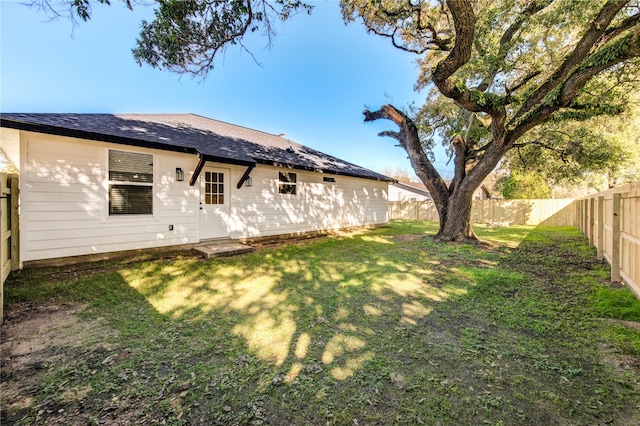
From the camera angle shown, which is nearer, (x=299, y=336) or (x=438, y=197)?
(x=299, y=336)

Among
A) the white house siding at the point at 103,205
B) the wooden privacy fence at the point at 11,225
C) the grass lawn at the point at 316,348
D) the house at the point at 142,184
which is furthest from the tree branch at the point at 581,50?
the wooden privacy fence at the point at 11,225

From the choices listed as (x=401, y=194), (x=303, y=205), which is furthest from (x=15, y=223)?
(x=401, y=194)

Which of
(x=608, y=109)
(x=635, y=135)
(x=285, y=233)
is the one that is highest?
(x=635, y=135)

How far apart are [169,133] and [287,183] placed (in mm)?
3746

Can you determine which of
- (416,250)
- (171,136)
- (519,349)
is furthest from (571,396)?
(171,136)

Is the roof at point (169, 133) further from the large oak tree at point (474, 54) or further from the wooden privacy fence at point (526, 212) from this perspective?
the wooden privacy fence at point (526, 212)

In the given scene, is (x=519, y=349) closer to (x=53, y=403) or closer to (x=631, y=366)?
(x=631, y=366)

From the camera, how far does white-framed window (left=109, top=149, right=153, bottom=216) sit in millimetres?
5508

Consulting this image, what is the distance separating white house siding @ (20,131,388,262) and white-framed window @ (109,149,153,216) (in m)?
0.11

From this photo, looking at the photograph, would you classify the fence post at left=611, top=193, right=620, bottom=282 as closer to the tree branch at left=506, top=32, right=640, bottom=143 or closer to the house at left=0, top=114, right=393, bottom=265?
the tree branch at left=506, top=32, right=640, bottom=143

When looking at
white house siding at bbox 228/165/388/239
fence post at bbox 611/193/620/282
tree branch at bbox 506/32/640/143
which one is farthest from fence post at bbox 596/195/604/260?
white house siding at bbox 228/165/388/239

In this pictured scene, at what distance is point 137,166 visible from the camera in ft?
19.0

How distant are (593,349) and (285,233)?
7.54 m

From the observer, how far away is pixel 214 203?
7.20m
